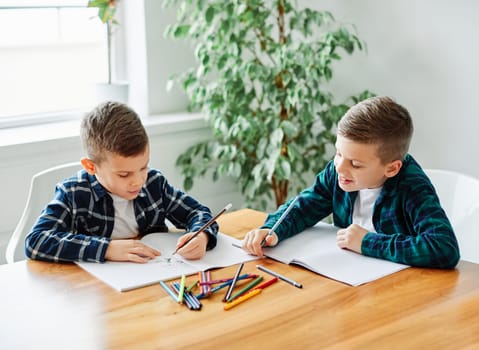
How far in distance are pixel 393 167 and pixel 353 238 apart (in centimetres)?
20

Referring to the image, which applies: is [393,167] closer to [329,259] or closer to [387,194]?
[387,194]

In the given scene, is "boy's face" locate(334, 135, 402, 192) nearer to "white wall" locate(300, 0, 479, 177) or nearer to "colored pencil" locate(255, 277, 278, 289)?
"colored pencil" locate(255, 277, 278, 289)

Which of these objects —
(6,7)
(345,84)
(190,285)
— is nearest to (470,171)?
(345,84)

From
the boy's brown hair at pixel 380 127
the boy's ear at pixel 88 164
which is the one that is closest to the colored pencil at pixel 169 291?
the boy's ear at pixel 88 164

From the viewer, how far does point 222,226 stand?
6.49 feet

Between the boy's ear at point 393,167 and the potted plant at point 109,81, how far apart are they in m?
1.72

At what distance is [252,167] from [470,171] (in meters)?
0.98

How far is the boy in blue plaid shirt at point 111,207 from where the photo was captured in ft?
5.48

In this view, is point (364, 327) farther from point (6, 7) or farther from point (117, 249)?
point (6, 7)

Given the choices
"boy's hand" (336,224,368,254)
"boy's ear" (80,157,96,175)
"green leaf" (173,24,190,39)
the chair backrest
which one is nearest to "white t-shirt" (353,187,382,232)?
"boy's hand" (336,224,368,254)

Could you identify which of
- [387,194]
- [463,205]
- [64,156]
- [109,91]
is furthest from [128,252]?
[109,91]

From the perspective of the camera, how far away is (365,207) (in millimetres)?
1831

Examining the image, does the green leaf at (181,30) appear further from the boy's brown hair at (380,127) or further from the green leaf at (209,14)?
the boy's brown hair at (380,127)

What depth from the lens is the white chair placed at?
1921 mm
